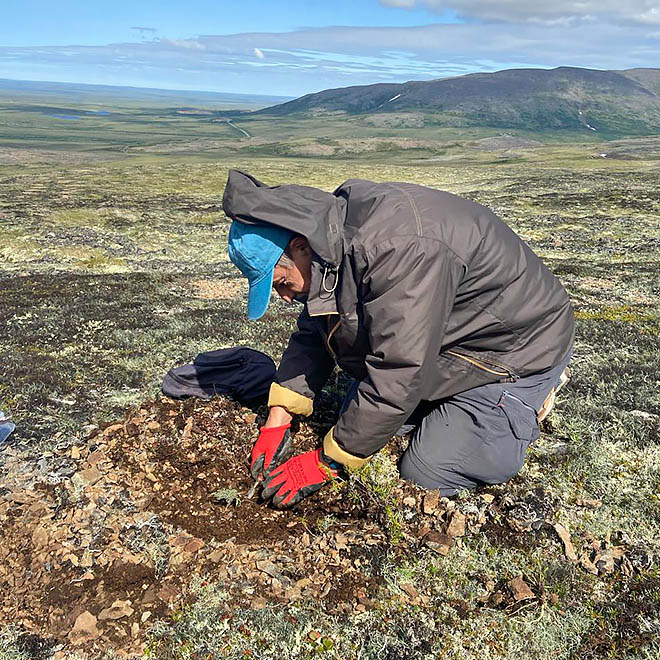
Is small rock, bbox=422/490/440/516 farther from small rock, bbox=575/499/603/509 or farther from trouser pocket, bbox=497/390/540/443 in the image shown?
small rock, bbox=575/499/603/509

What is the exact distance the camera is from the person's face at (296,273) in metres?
5.06

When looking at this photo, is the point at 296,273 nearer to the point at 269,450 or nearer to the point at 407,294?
the point at 407,294

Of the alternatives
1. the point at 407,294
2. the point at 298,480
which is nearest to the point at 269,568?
the point at 298,480

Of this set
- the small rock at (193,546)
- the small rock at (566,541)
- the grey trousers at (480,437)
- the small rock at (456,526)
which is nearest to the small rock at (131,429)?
the small rock at (193,546)

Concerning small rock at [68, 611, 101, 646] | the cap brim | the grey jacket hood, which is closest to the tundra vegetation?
small rock at [68, 611, 101, 646]

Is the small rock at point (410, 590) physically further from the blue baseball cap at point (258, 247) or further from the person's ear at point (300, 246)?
the person's ear at point (300, 246)

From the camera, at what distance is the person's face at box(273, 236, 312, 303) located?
506 centimetres

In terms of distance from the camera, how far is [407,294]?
468cm

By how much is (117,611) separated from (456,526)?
3175 mm

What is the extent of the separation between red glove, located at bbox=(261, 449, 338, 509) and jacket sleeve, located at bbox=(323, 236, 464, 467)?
755 millimetres

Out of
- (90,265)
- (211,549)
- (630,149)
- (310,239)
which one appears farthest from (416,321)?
(630,149)

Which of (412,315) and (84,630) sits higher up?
(412,315)

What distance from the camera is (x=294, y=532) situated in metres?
5.54

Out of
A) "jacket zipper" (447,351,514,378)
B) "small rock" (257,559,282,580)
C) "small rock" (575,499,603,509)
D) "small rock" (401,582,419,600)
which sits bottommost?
"small rock" (401,582,419,600)
